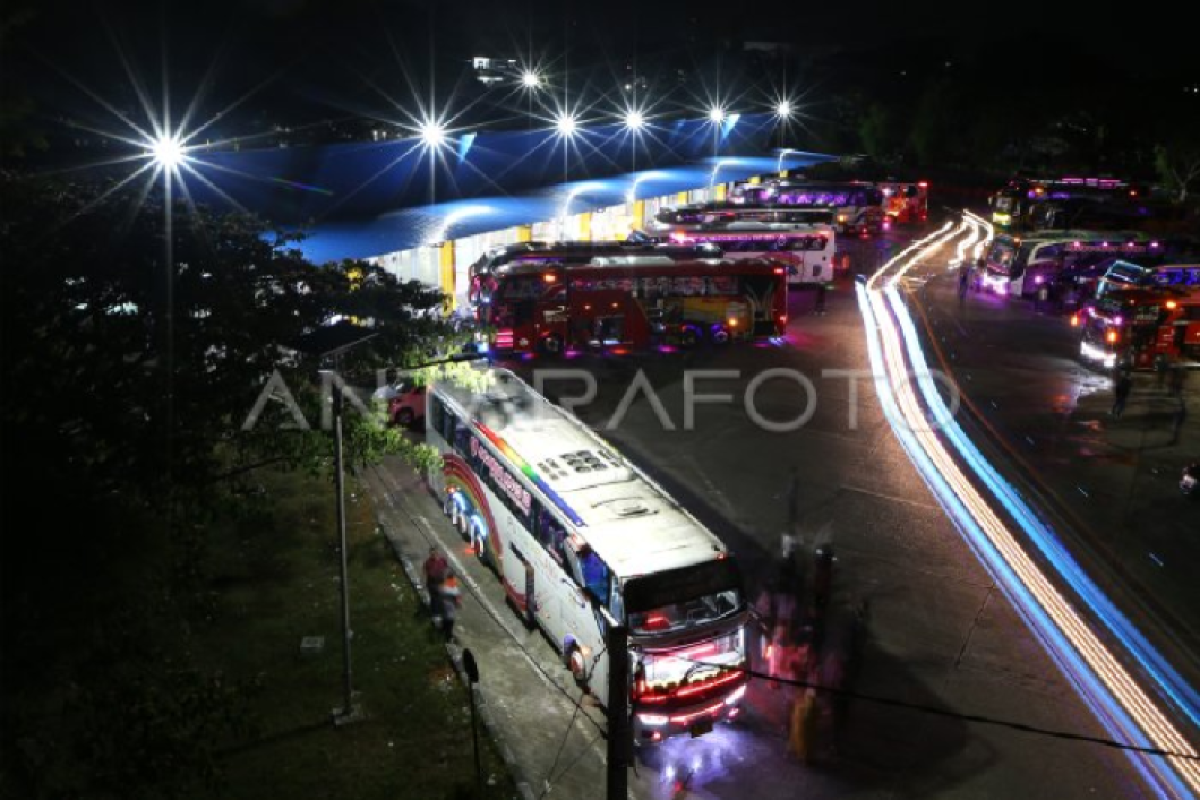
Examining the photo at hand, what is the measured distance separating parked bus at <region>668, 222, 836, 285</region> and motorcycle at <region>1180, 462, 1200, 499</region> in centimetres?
1981

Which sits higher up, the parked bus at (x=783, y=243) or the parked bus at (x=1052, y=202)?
the parked bus at (x=1052, y=202)

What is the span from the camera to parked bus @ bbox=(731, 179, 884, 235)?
159ft

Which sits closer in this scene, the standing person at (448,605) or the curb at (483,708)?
the curb at (483,708)

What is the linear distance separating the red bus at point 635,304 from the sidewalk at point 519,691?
11988 mm

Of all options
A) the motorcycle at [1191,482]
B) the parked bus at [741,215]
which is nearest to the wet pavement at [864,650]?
the motorcycle at [1191,482]

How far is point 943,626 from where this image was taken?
13.0 meters

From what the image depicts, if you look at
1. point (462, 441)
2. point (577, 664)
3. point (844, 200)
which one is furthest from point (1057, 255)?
point (577, 664)

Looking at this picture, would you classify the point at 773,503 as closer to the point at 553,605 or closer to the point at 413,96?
the point at 553,605

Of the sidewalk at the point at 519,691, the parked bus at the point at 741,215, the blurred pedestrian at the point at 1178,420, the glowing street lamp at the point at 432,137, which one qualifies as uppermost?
the glowing street lamp at the point at 432,137

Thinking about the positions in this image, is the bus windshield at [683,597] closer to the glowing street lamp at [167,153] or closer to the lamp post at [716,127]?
the glowing street lamp at [167,153]

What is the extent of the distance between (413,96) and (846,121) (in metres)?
49.7

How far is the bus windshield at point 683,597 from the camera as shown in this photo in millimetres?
10352

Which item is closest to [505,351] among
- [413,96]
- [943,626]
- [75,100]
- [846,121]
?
[75,100]

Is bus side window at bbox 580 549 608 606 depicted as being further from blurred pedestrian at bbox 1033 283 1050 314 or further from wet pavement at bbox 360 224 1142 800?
blurred pedestrian at bbox 1033 283 1050 314
